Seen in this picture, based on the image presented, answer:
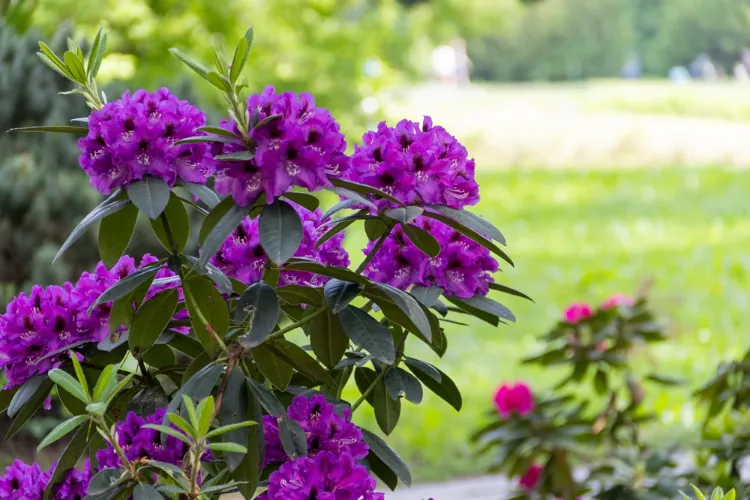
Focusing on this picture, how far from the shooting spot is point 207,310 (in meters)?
0.92

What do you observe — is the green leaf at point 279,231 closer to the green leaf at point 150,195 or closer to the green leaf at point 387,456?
the green leaf at point 150,195

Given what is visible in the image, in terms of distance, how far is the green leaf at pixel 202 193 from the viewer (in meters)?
0.90

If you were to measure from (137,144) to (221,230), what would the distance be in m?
0.10

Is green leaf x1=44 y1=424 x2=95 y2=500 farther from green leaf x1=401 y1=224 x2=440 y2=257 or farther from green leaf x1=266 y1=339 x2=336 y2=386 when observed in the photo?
green leaf x1=401 y1=224 x2=440 y2=257

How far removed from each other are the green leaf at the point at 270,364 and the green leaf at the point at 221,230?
0.12 m

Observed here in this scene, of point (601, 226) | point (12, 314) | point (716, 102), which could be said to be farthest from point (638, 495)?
point (716, 102)

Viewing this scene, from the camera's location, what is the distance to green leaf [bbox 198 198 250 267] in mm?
804

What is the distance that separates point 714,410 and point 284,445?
103cm

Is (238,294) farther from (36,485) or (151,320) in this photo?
(36,485)

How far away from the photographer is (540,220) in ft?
27.9

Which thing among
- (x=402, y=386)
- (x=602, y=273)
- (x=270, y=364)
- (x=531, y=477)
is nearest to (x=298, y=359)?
(x=270, y=364)

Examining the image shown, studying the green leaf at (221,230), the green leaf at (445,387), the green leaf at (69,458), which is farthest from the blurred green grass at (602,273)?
the green leaf at (221,230)

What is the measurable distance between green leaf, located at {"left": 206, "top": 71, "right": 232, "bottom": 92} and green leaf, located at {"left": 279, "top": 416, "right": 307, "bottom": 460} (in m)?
0.26

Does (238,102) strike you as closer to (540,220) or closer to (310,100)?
(310,100)
